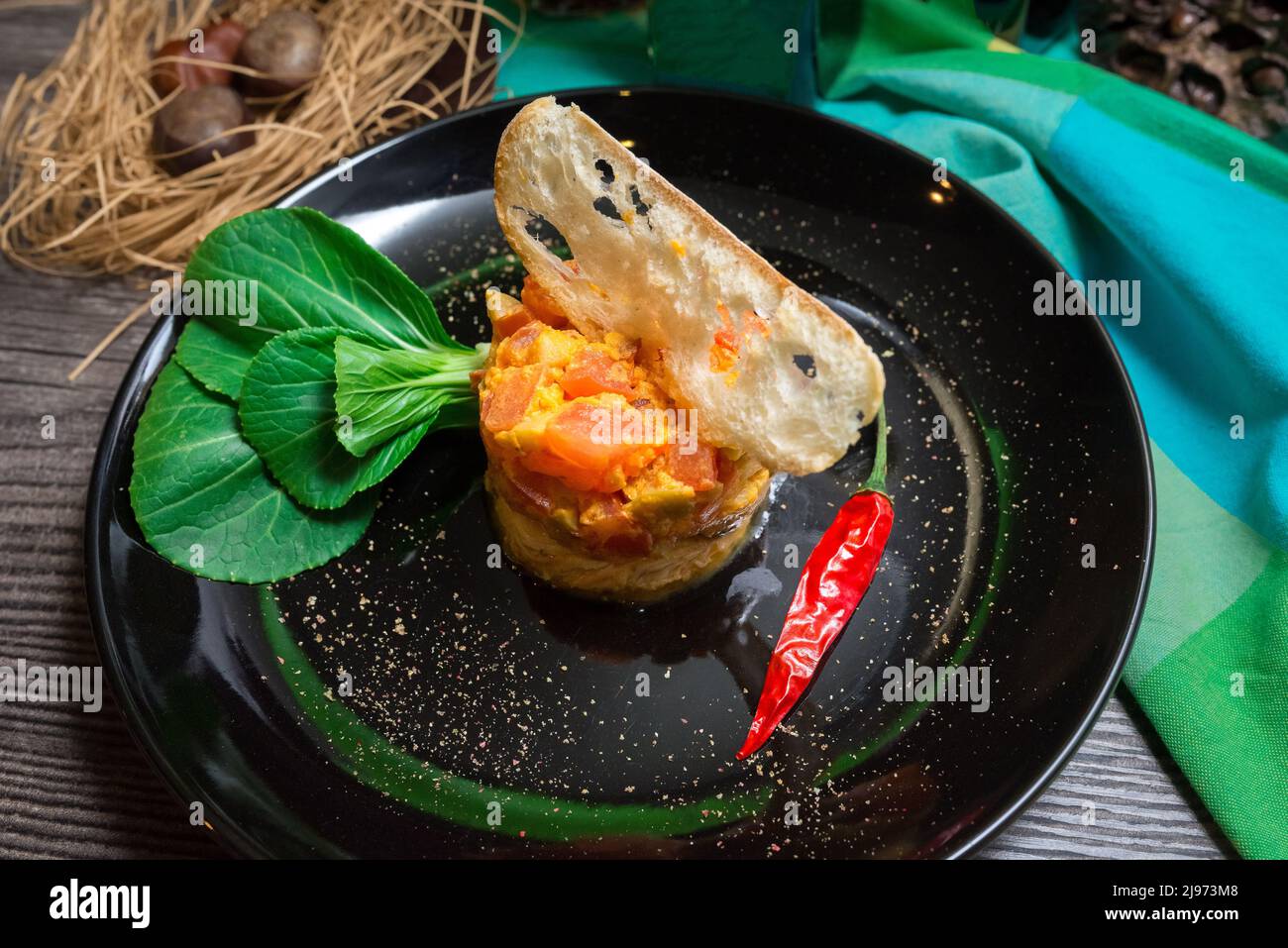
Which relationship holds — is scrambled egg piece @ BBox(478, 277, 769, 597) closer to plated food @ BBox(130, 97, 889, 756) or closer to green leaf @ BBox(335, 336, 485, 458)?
plated food @ BBox(130, 97, 889, 756)

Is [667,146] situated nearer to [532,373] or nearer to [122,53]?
[532,373]

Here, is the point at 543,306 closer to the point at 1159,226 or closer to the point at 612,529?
the point at 612,529

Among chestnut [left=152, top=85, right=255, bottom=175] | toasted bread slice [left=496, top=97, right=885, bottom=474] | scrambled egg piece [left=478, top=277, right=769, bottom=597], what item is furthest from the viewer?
chestnut [left=152, top=85, right=255, bottom=175]

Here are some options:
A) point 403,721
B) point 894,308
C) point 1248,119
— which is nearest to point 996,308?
point 894,308

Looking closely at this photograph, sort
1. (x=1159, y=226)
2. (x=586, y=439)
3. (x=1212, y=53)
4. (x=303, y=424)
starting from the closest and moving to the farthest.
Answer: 1. (x=586, y=439)
2. (x=303, y=424)
3. (x=1159, y=226)
4. (x=1212, y=53)

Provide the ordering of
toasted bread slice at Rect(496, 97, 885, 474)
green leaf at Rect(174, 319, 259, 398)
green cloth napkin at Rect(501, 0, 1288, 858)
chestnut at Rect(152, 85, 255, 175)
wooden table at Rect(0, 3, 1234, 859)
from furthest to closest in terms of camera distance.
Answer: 1. chestnut at Rect(152, 85, 255, 175)
2. green leaf at Rect(174, 319, 259, 398)
3. green cloth napkin at Rect(501, 0, 1288, 858)
4. wooden table at Rect(0, 3, 1234, 859)
5. toasted bread slice at Rect(496, 97, 885, 474)

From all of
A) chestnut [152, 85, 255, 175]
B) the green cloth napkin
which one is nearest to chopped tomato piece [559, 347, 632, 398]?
the green cloth napkin

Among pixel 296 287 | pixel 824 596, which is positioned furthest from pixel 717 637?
pixel 296 287
